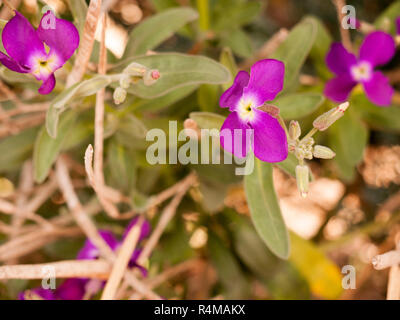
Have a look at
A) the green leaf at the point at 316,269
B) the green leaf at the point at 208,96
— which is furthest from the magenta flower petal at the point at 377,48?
the green leaf at the point at 316,269

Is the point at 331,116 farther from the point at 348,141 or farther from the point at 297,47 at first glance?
the point at 348,141

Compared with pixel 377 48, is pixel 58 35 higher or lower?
lower

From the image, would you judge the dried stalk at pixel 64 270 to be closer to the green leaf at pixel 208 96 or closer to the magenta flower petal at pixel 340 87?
the green leaf at pixel 208 96

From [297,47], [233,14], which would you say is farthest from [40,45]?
[233,14]

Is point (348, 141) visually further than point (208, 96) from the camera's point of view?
Yes

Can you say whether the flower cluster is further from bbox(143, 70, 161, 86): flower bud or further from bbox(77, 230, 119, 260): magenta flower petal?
bbox(143, 70, 161, 86): flower bud

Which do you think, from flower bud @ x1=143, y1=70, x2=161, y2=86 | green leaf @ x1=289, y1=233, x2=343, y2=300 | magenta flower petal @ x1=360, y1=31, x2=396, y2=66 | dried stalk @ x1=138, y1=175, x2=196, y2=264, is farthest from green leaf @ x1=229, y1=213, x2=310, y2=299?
flower bud @ x1=143, y1=70, x2=161, y2=86
